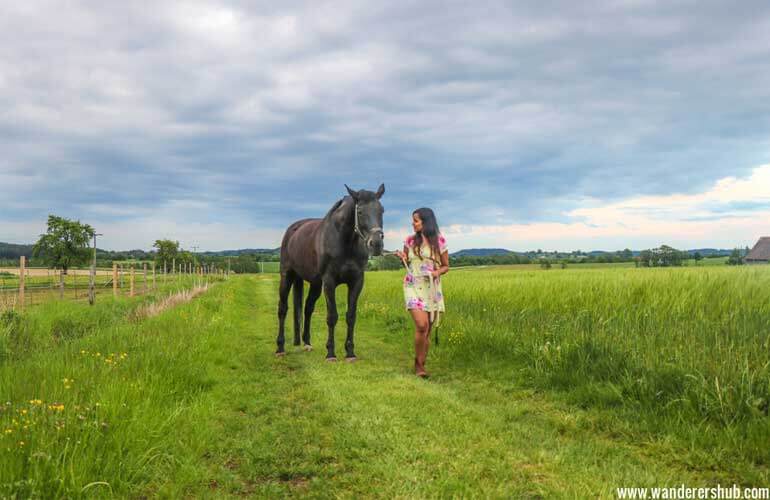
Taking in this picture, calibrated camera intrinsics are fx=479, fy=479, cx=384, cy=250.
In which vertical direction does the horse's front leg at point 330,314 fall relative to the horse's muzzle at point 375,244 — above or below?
below

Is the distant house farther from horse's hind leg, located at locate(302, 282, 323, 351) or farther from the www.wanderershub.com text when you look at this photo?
the www.wanderershub.com text

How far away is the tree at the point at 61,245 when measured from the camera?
84.8m

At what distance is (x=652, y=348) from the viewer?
228 inches

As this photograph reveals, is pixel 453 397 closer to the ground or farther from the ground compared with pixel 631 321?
closer to the ground

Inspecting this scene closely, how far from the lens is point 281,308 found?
10969 mm

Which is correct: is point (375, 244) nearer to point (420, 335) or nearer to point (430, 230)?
point (430, 230)

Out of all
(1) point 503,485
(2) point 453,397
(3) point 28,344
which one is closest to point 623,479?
(1) point 503,485

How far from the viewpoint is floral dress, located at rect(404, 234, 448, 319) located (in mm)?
7336

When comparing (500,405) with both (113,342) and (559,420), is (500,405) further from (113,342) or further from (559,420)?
(113,342)

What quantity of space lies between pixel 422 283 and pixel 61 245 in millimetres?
97407

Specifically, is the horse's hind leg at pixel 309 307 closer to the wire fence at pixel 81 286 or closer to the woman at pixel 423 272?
the woman at pixel 423 272

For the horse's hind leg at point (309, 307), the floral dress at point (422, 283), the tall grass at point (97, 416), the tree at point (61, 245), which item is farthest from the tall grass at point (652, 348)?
the tree at point (61, 245)

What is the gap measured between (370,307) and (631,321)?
10356mm

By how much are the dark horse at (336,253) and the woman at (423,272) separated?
→ 713 mm
